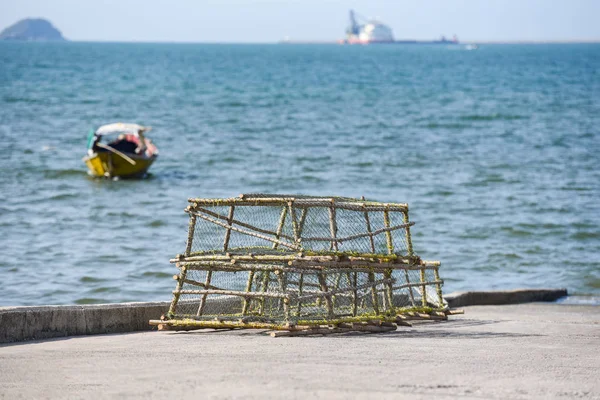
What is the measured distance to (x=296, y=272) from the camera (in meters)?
7.85

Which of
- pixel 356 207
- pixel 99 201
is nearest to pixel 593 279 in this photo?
pixel 356 207

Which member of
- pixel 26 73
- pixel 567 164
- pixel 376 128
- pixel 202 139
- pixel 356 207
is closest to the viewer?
pixel 356 207

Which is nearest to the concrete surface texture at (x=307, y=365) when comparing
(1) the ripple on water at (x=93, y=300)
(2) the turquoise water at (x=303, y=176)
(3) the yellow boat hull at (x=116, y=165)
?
(1) the ripple on water at (x=93, y=300)

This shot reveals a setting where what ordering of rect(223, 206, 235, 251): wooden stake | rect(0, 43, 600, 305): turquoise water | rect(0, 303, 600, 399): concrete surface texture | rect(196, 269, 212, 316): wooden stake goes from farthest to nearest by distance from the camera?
1. rect(0, 43, 600, 305): turquoise water
2. rect(223, 206, 235, 251): wooden stake
3. rect(196, 269, 212, 316): wooden stake
4. rect(0, 303, 600, 399): concrete surface texture

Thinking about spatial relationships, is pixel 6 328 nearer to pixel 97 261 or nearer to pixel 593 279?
pixel 97 261

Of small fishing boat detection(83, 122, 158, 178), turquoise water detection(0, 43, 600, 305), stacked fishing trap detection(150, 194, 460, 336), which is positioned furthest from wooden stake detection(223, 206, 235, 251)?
small fishing boat detection(83, 122, 158, 178)

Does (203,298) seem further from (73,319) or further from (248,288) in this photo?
(73,319)

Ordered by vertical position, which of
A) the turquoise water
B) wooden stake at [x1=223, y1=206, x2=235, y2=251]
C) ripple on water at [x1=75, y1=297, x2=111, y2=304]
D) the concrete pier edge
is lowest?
the turquoise water

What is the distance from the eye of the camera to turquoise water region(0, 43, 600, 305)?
598 inches

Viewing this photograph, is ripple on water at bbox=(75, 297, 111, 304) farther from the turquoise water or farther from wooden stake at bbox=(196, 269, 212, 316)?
wooden stake at bbox=(196, 269, 212, 316)

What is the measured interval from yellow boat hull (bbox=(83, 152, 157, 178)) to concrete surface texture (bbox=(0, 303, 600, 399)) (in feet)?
58.1

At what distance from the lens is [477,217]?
20328 millimetres

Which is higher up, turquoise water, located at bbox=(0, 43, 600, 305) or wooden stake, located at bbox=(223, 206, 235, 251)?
wooden stake, located at bbox=(223, 206, 235, 251)

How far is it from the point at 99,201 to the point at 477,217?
28.3ft
